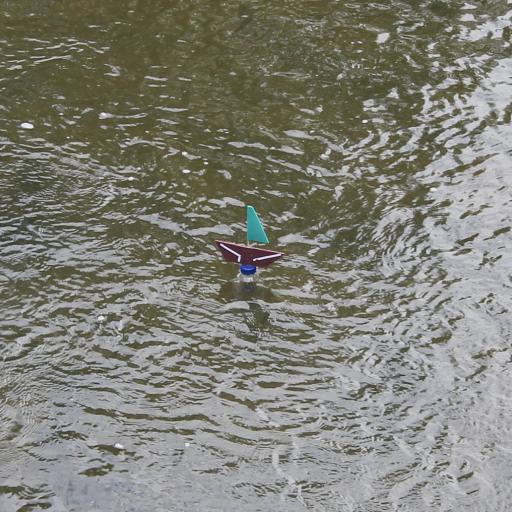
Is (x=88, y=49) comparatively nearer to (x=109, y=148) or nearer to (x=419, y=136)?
(x=109, y=148)

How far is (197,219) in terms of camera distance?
1241 cm

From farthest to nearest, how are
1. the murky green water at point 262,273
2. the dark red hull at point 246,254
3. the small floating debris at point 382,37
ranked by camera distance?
the small floating debris at point 382,37 → the dark red hull at point 246,254 → the murky green water at point 262,273

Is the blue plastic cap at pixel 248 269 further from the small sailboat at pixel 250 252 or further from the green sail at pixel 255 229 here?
the green sail at pixel 255 229

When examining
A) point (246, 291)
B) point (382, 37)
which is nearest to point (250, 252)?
point (246, 291)

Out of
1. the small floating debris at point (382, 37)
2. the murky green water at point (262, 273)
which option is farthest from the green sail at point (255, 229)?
the small floating debris at point (382, 37)

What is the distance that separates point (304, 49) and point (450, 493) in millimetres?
10235

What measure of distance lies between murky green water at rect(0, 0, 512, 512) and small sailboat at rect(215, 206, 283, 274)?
0.43 m

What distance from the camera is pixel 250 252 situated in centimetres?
1087

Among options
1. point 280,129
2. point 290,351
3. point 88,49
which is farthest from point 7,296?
point 88,49

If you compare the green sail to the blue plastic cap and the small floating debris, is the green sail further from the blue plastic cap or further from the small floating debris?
the small floating debris

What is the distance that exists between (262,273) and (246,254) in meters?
0.70

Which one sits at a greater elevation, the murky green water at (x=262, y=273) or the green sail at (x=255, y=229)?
the green sail at (x=255, y=229)

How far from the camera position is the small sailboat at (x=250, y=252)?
10695mm

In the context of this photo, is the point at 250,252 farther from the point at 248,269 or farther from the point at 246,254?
the point at 248,269
